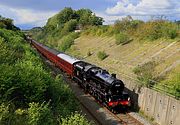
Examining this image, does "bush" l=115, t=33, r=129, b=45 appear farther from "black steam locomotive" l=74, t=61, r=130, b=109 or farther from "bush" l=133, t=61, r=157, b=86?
"black steam locomotive" l=74, t=61, r=130, b=109

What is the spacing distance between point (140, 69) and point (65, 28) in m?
81.2

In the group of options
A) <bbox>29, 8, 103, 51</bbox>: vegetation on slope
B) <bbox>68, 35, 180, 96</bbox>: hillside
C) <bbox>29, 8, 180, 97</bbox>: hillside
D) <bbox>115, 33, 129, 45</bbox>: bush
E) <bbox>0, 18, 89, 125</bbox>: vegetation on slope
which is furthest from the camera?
<bbox>29, 8, 103, 51</bbox>: vegetation on slope

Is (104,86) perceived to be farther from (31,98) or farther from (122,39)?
(122,39)

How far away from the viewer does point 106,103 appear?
28844 mm

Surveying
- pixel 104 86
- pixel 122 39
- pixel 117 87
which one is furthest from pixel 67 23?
pixel 117 87

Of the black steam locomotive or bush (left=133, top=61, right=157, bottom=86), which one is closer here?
the black steam locomotive

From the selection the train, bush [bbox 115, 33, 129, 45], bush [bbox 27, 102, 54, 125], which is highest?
bush [bbox 115, 33, 129, 45]

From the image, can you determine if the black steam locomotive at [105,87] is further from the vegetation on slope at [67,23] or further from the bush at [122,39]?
the vegetation on slope at [67,23]

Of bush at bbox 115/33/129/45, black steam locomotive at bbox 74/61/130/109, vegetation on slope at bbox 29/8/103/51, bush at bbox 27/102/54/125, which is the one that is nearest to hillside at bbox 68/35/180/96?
bush at bbox 115/33/129/45

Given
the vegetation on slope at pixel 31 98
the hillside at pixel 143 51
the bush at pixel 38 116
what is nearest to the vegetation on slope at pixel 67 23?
the hillside at pixel 143 51

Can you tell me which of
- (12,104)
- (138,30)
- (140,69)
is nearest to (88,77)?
→ (140,69)

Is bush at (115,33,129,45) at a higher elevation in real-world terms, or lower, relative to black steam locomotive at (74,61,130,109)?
higher

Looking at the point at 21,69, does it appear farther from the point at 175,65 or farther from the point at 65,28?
the point at 65,28

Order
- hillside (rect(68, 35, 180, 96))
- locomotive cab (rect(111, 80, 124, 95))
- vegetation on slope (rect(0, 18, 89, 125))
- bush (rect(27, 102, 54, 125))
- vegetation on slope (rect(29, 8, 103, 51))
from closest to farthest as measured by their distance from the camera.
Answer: bush (rect(27, 102, 54, 125)), vegetation on slope (rect(0, 18, 89, 125)), locomotive cab (rect(111, 80, 124, 95)), hillside (rect(68, 35, 180, 96)), vegetation on slope (rect(29, 8, 103, 51))
